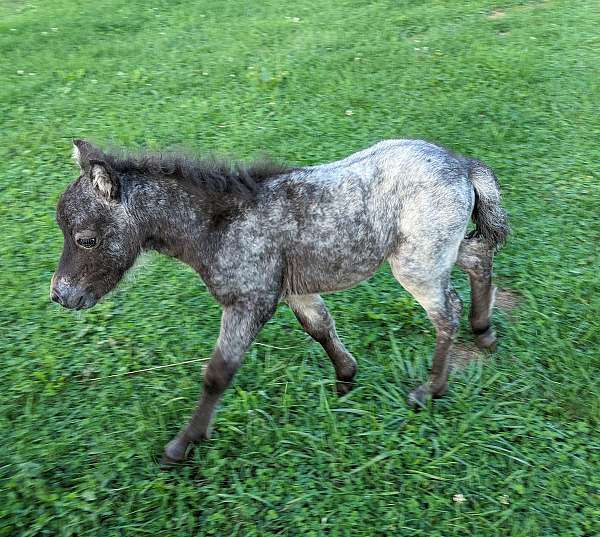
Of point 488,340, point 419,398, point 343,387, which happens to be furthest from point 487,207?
point 343,387

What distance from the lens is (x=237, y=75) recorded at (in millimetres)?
8109

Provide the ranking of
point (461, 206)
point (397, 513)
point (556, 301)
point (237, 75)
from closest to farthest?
point (397, 513) < point (461, 206) < point (556, 301) < point (237, 75)

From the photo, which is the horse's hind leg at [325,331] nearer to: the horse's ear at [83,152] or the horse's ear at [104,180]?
the horse's ear at [104,180]

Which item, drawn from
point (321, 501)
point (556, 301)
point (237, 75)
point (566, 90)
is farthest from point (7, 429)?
point (566, 90)

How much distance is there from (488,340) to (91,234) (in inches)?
105

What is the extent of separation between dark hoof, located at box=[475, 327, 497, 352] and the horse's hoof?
2.28 feet

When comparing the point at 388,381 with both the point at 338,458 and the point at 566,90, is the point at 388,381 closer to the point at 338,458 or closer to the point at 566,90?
the point at 338,458

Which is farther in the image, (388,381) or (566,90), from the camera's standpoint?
(566,90)

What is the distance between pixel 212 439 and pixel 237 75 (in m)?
5.71

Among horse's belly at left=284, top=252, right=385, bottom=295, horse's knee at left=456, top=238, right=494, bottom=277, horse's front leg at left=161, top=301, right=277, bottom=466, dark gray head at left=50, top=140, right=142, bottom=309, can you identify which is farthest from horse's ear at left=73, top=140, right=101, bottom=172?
horse's knee at left=456, top=238, right=494, bottom=277

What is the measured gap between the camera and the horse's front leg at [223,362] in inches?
133

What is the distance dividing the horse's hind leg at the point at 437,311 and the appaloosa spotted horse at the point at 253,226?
0.06 feet

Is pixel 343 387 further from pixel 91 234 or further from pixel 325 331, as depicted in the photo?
pixel 91 234

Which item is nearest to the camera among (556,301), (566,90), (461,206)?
(461,206)
